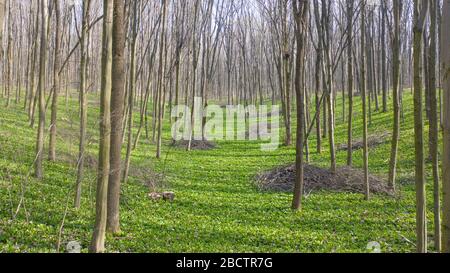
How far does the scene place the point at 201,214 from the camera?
949 centimetres

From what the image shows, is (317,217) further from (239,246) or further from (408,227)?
(239,246)

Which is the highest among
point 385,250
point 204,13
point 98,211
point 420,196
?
point 204,13

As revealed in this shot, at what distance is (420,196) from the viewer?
15.5 ft

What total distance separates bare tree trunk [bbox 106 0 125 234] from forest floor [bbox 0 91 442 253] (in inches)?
15.7

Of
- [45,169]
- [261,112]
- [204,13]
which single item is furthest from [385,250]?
[261,112]

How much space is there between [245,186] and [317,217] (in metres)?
3.83

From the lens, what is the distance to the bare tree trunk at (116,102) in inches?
281

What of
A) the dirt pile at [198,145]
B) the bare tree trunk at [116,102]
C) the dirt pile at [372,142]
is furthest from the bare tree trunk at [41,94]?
the dirt pile at [372,142]

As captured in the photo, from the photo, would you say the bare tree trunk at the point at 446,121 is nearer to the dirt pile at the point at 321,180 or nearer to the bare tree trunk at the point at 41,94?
the dirt pile at the point at 321,180

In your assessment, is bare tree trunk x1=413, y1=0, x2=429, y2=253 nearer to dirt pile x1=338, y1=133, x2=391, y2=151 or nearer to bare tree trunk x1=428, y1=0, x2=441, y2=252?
bare tree trunk x1=428, y1=0, x2=441, y2=252

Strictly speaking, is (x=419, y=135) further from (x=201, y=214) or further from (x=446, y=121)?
(x=201, y=214)

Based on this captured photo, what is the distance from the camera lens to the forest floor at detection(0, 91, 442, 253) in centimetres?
701

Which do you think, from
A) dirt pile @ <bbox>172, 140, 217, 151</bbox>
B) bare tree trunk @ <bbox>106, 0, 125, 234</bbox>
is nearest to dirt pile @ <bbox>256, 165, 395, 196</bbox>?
bare tree trunk @ <bbox>106, 0, 125, 234</bbox>

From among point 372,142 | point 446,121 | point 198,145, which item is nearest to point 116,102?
point 446,121
